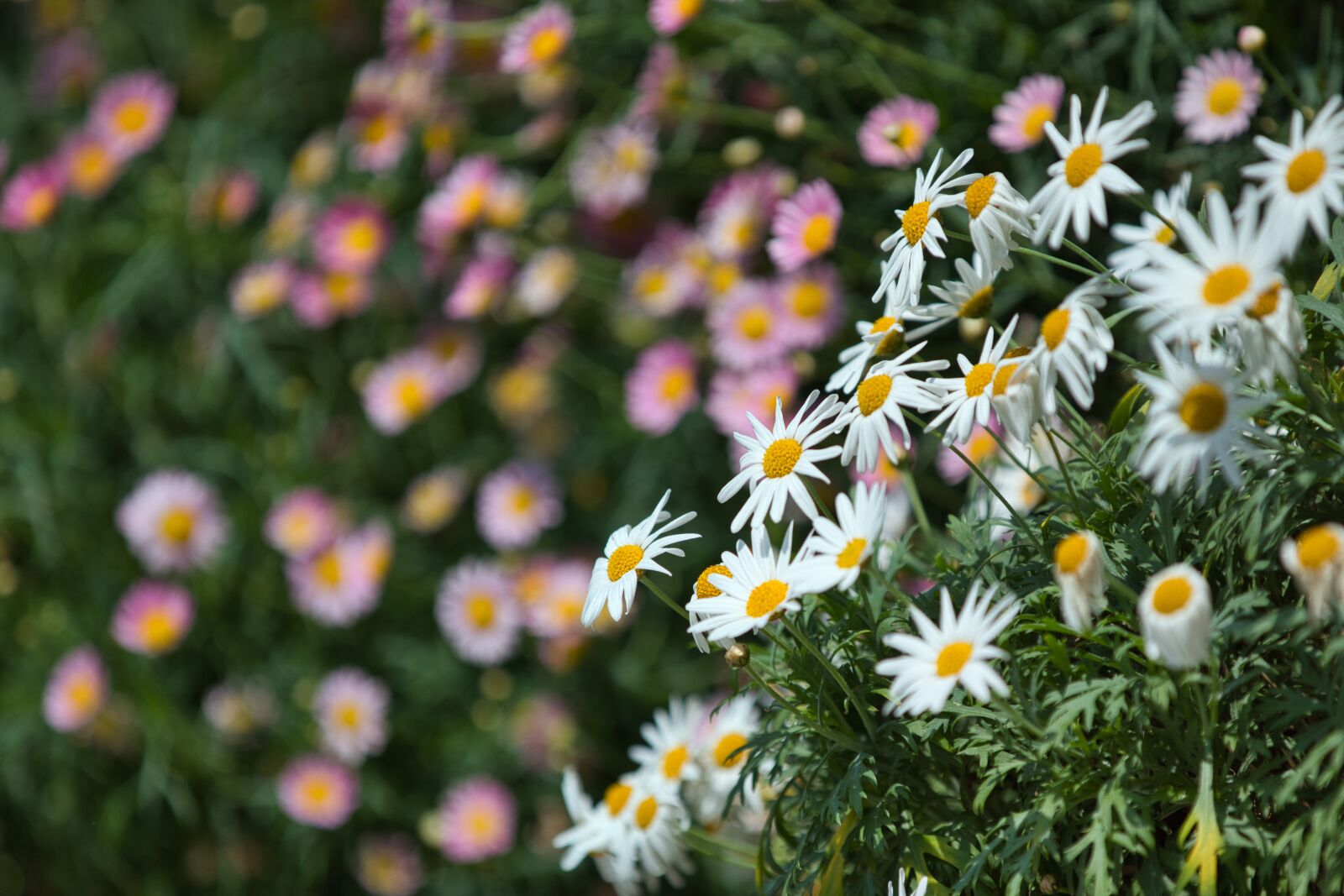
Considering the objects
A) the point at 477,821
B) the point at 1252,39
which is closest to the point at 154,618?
the point at 477,821

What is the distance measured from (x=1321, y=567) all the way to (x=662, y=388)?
3.88 ft

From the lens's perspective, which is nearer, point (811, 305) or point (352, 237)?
point (811, 305)

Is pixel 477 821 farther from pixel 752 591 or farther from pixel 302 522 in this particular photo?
pixel 752 591

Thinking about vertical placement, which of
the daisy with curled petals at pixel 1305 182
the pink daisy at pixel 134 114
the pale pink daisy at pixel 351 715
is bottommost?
the pale pink daisy at pixel 351 715

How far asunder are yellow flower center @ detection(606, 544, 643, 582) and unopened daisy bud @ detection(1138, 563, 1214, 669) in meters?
0.34

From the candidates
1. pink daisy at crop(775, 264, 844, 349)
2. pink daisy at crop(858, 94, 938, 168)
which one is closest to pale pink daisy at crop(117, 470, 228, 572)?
pink daisy at crop(775, 264, 844, 349)

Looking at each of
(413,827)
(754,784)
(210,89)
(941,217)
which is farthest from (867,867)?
(210,89)

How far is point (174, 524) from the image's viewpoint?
2.01 m

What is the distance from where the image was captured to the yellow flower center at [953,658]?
691 mm

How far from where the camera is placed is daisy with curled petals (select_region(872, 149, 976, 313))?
0.83 metres

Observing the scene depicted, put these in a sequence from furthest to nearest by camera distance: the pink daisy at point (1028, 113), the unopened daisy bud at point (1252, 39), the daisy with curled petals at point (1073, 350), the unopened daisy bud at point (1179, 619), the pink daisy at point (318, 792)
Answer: the pink daisy at point (318, 792) → the pink daisy at point (1028, 113) → the unopened daisy bud at point (1252, 39) → the daisy with curled petals at point (1073, 350) → the unopened daisy bud at point (1179, 619)

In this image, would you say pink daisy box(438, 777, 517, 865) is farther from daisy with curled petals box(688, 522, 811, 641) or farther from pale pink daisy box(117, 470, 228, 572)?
daisy with curled petals box(688, 522, 811, 641)

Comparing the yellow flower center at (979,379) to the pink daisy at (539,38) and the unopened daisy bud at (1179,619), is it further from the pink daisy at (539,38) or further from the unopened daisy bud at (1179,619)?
the pink daisy at (539,38)

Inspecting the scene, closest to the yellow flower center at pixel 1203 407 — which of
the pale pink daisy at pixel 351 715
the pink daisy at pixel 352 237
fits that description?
the pale pink daisy at pixel 351 715
